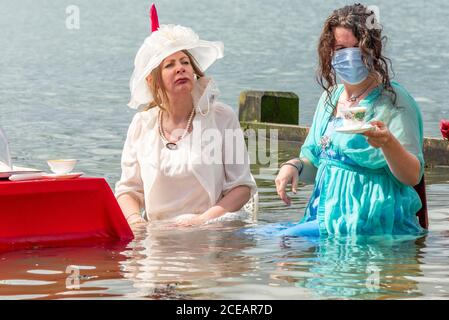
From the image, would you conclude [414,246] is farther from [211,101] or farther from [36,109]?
[36,109]

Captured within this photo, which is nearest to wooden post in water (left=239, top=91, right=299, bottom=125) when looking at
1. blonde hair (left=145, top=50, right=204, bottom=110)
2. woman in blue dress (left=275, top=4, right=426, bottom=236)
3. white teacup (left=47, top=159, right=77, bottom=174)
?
blonde hair (left=145, top=50, right=204, bottom=110)

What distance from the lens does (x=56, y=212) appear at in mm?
8359

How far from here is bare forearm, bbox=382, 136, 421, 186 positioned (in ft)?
25.5

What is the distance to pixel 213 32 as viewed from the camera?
4725 centimetres

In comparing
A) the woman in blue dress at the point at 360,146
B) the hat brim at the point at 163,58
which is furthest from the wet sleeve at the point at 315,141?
the hat brim at the point at 163,58

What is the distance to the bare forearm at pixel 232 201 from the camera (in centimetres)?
916

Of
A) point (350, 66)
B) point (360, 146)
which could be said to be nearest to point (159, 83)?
point (350, 66)

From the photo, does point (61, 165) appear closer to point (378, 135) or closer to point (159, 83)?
point (159, 83)

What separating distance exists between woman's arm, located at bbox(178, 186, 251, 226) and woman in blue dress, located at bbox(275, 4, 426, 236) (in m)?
0.71

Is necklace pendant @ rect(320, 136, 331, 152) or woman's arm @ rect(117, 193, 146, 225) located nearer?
necklace pendant @ rect(320, 136, 331, 152)

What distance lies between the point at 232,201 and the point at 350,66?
1.40m

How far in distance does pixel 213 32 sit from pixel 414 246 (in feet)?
128

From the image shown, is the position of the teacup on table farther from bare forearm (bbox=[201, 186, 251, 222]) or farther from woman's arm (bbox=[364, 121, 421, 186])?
bare forearm (bbox=[201, 186, 251, 222])
